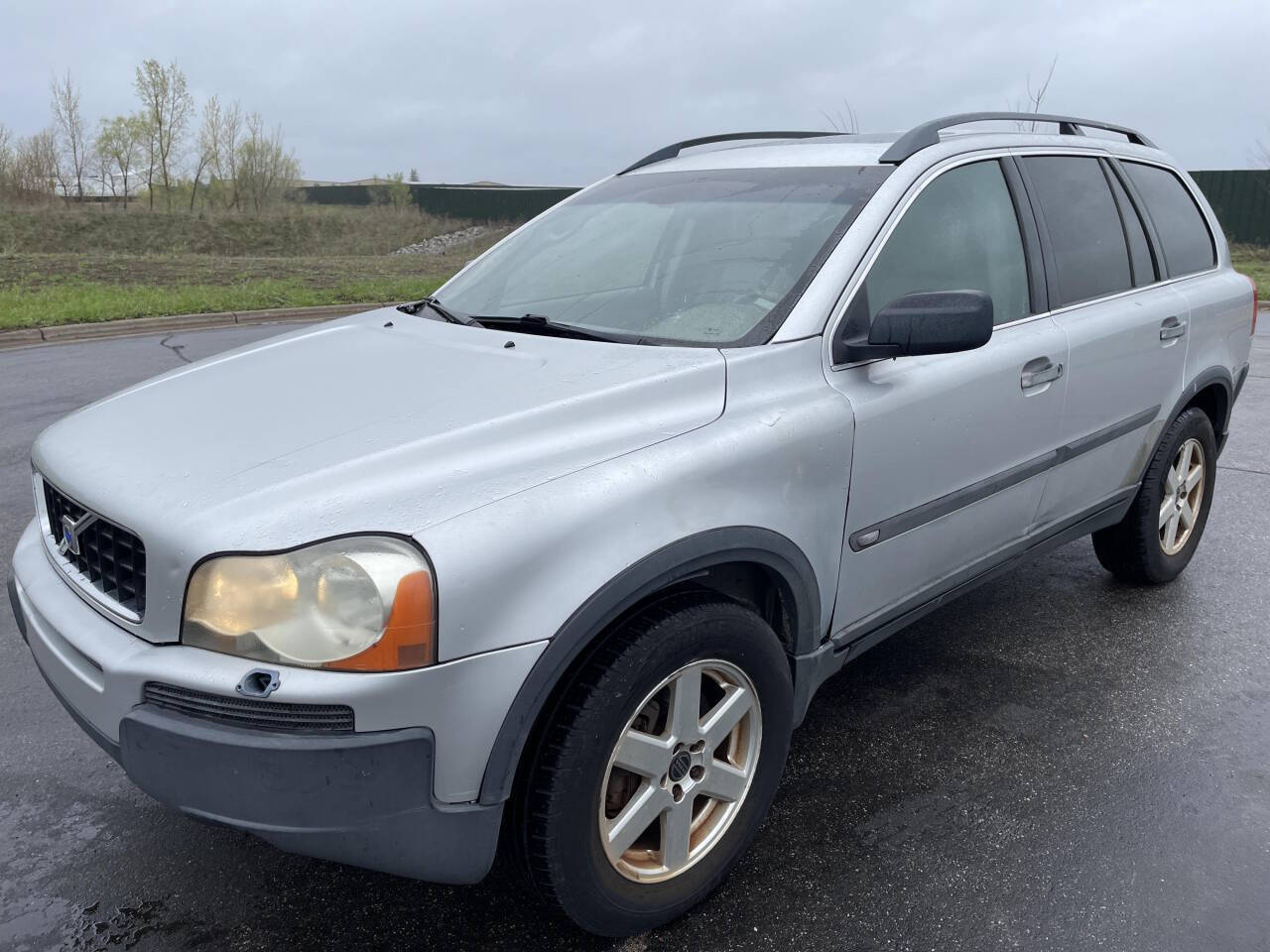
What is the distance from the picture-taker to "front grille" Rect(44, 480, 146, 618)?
2.08m

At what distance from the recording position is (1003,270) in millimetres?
3264

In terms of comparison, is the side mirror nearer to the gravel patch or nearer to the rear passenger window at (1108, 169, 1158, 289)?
the rear passenger window at (1108, 169, 1158, 289)

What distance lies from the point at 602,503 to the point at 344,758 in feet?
2.18

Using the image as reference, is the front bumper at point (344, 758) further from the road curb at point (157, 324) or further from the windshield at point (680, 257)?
the road curb at point (157, 324)

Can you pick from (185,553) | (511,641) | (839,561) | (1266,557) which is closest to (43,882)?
(185,553)

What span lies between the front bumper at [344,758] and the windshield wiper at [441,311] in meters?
1.46

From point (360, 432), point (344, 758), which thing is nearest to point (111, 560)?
point (360, 432)

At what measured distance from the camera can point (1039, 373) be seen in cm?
322

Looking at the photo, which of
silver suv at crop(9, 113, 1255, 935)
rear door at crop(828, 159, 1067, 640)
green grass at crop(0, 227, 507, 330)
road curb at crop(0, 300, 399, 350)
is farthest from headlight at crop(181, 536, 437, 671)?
green grass at crop(0, 227, 507, 330)

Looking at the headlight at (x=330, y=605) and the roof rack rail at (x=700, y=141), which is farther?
the roof rack rail at (x=700, y=141)

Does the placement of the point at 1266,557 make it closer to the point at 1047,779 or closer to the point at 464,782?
the point at 1047,779

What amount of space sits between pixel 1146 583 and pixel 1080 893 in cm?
225

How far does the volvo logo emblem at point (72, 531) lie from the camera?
7.39 feet

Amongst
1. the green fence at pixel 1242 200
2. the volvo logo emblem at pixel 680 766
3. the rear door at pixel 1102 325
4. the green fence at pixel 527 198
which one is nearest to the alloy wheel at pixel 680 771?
the volvo logo emblem at pixel 680 766
